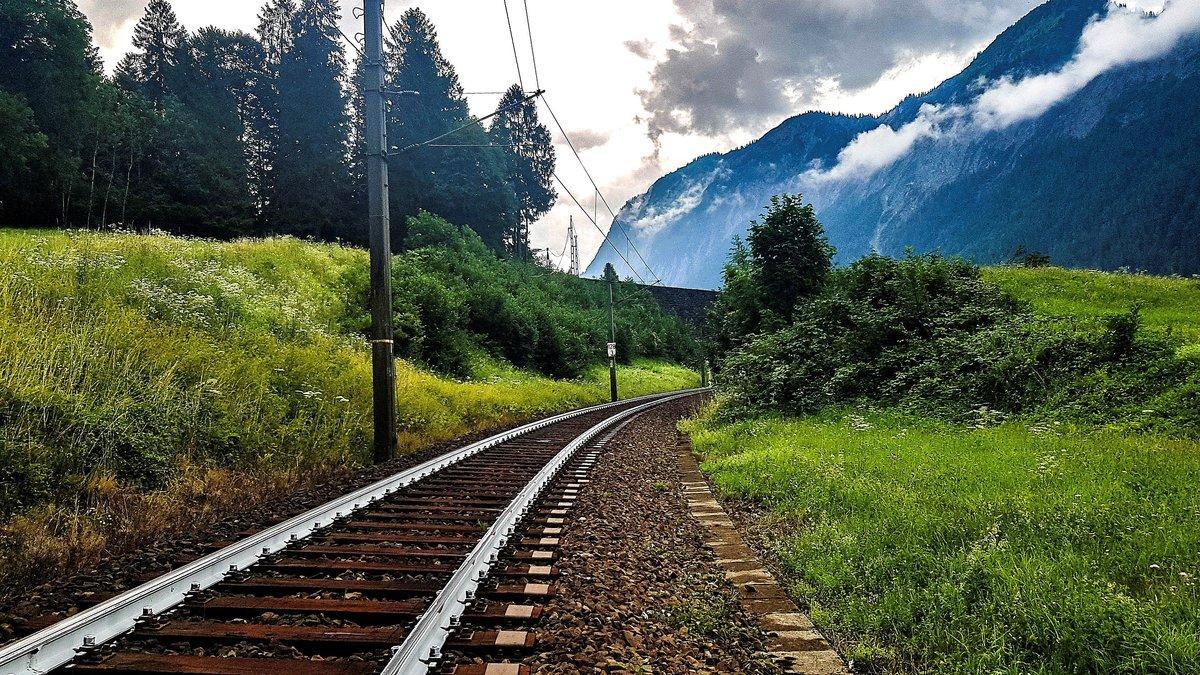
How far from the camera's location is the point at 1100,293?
59.5 ft

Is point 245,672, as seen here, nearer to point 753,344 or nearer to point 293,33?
point 753,344

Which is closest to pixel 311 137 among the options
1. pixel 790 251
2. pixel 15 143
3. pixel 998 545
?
pixel 15 143

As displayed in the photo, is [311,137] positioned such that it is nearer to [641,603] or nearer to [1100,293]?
[1100,293]

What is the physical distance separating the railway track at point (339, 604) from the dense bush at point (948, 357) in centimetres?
Result: 901

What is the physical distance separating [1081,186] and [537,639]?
155 meters

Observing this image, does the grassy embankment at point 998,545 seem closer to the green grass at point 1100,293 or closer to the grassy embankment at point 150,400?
the grassy embankment at point 150,400

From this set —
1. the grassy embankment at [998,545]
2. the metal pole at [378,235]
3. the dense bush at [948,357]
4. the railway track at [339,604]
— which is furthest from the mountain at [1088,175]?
the railway track at [339,604]

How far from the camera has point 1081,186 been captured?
117875mm

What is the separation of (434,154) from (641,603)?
46659mm

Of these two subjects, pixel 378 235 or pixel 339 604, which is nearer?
pixel 339 604

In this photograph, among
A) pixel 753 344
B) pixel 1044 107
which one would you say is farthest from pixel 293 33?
pixel 1044 107

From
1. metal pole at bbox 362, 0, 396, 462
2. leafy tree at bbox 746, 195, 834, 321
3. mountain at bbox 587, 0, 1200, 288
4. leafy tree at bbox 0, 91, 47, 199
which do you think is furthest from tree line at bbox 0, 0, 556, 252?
mountain at bbox 587, 0, 1200, 288

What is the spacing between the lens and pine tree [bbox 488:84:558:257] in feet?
182

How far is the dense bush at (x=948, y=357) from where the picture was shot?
9211 mm
